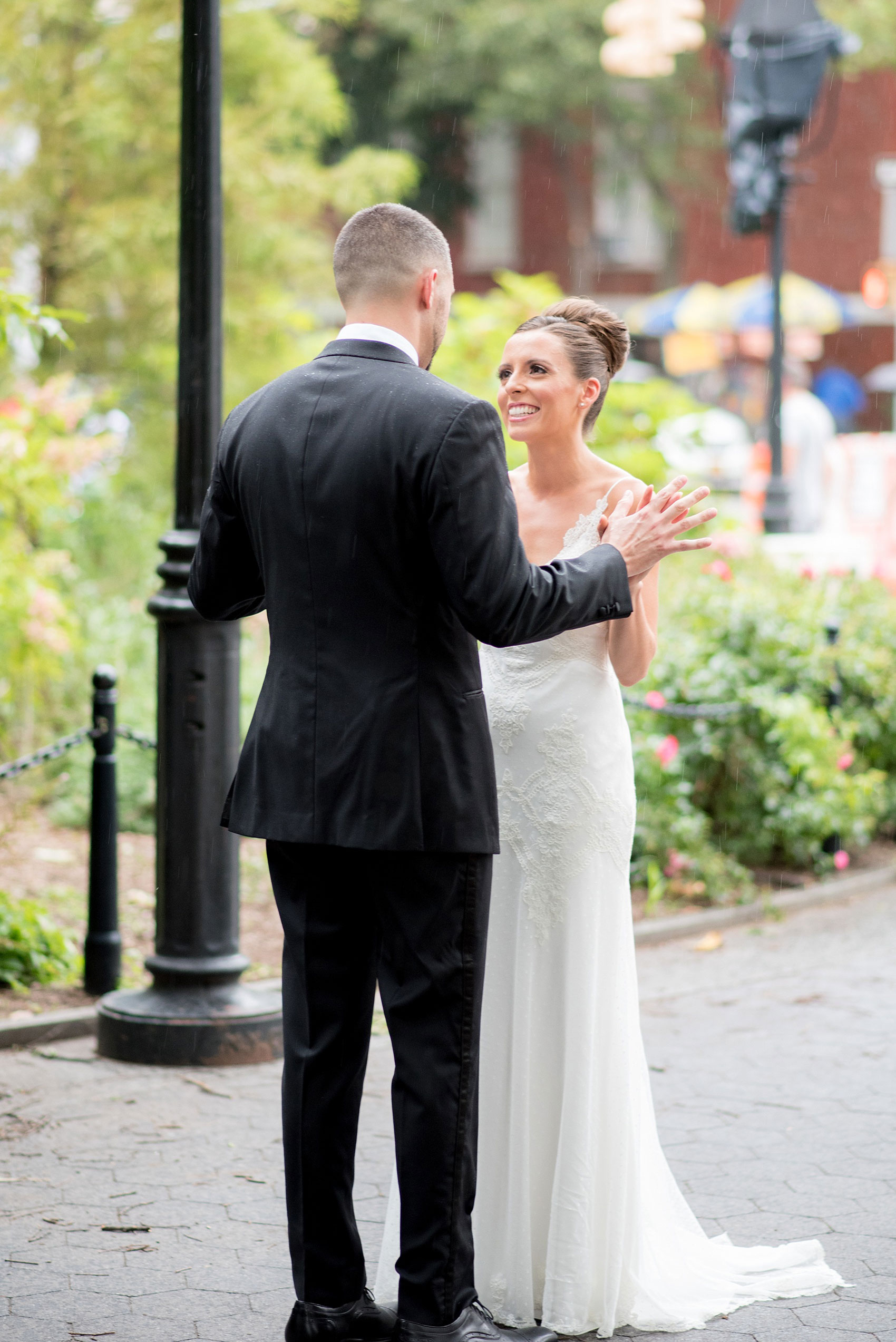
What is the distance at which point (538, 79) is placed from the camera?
33.7 metres

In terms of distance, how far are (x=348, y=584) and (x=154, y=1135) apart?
7.83 feet

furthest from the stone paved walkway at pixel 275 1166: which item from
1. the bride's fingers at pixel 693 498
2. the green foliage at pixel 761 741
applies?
the bride's fingers at pixel 693 498

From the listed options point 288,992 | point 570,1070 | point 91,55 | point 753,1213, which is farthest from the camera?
point 91,55

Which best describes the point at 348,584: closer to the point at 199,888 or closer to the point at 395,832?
the point at 395,832

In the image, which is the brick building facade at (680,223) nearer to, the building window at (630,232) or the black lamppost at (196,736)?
the building window at (630,232)

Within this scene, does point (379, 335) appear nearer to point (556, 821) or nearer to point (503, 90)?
point (556, 821)

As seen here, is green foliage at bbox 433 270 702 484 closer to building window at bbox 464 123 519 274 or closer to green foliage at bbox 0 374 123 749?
green foliage at bbox 0 374 123 749

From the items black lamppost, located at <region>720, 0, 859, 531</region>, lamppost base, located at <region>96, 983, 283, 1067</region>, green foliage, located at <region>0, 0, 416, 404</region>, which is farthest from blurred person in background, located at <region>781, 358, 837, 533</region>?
lamppost base, located at <region>96, 983, 283, 1067</region>

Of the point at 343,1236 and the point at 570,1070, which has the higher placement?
the point at 570,1070

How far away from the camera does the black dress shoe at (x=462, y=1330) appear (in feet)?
10.3

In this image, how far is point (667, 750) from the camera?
7484 millimetres

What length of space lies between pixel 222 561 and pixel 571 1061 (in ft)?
4.31

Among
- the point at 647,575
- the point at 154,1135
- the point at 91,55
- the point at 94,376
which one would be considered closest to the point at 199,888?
the point at 154,1135

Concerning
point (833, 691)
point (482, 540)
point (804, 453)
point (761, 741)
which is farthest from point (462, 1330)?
point (804, 453)
